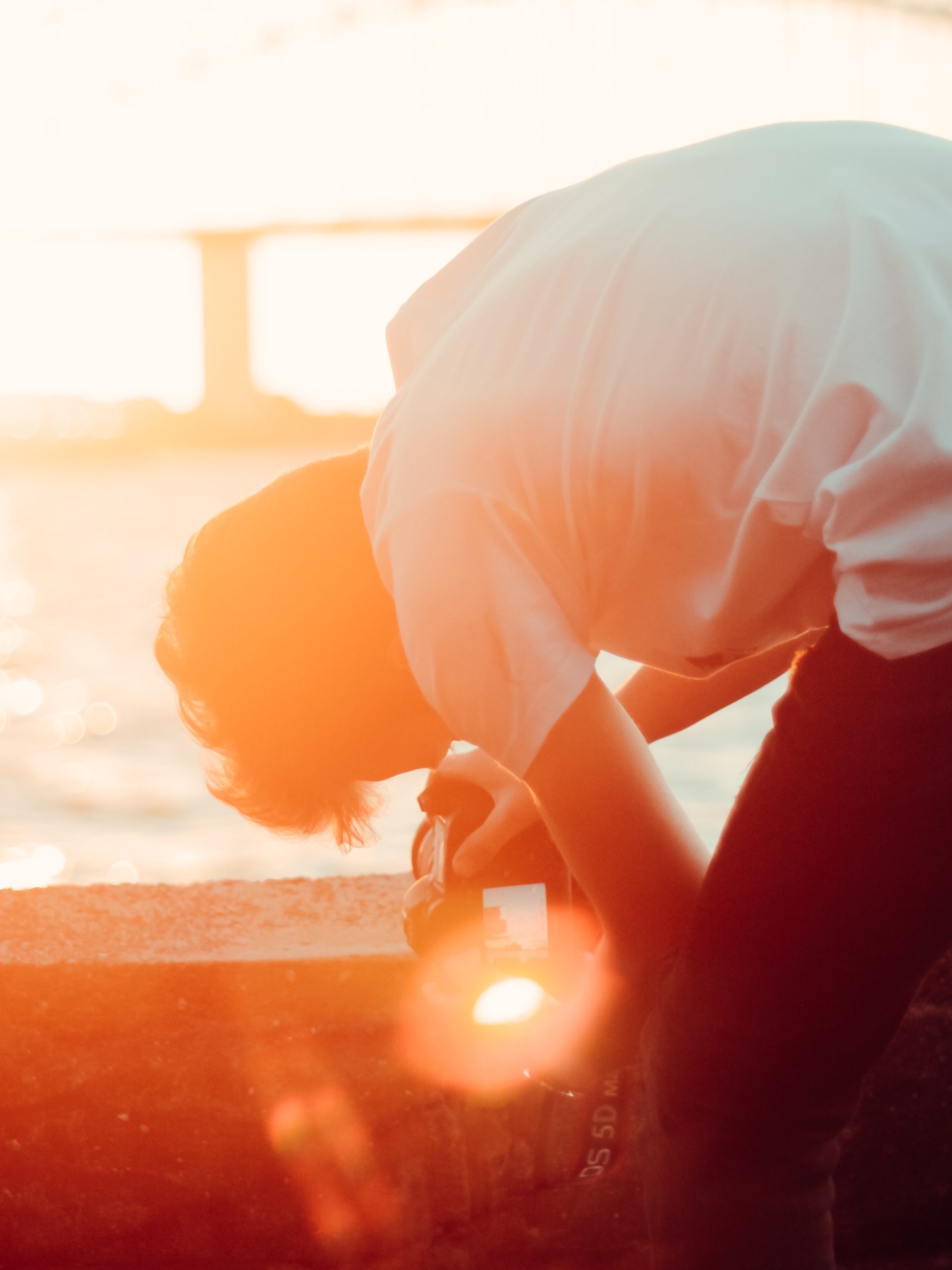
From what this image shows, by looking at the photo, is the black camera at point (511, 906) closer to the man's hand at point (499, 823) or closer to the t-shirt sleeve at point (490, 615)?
the man's hand at point (499, 823)

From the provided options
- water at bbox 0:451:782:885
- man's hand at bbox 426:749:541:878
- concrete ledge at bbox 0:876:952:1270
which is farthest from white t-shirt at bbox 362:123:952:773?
concrete ledge at bbox 0:876:952:1270

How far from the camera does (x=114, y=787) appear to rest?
11.6 metres

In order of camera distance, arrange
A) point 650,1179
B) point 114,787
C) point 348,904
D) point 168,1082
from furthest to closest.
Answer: point 114,787, point 348,904, point 168,1082, point 650,1179

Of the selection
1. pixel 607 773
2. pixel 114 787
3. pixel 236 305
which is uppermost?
pixel 607 773

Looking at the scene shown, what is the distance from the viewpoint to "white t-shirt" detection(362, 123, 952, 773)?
1.03m

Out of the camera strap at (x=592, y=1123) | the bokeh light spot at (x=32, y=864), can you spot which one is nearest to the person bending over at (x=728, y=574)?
the camera strap at (x=592, y=1123)

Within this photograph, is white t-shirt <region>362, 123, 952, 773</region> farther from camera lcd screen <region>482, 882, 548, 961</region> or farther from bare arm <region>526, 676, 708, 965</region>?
camera lcd screen <region>482, 882, 548, 961</region>

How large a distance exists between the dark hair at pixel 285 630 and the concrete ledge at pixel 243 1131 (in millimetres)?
357

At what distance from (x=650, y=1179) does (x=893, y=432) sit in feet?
2.04

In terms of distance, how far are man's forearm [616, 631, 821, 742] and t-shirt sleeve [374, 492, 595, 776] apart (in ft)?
1.59

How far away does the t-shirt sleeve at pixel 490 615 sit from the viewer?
109 centimetres

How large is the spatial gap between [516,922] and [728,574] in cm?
52

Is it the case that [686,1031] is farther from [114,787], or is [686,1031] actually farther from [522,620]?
[114,787]

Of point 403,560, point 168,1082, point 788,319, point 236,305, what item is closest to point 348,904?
point 168,1082
